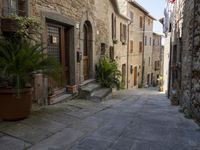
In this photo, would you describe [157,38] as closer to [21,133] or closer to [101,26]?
[101,26]

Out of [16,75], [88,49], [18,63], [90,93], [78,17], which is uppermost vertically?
[78,17]

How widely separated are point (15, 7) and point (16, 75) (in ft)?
5.33

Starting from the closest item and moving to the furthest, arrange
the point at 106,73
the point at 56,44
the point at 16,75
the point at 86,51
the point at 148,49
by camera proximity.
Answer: the point at 16,75
the point at 56,44
the point at 86,51
the point at 106,73
the point at 148,49

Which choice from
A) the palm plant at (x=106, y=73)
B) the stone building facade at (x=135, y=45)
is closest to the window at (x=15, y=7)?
the palm plant at (x=106, y=73)

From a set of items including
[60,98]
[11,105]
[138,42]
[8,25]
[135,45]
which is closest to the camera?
[11,105]

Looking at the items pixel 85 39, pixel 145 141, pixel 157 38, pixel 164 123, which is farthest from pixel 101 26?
pixel 157 38

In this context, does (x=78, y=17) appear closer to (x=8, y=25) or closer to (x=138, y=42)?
(x=8, y=25)

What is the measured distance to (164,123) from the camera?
4965 mm

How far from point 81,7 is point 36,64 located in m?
4.55

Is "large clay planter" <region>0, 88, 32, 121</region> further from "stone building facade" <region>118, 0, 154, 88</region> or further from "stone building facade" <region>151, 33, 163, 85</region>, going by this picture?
"stone building facade" <region>151, 33, 163, 85</region>

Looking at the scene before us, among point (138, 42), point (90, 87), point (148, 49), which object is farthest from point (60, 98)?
point (148, 49)

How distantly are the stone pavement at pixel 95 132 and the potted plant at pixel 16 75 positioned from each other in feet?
0.74

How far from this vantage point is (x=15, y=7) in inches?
193

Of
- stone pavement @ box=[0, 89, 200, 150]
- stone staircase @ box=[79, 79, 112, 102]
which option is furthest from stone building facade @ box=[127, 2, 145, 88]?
stone pavement @ box=[0, 89, 200, 150]
